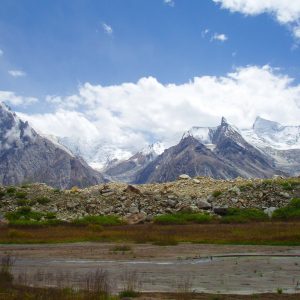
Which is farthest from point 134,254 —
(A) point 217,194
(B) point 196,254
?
(A) point 217,194

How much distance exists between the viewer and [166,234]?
46844mm

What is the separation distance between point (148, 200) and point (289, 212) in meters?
17.5

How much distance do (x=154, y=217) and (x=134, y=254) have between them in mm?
26126

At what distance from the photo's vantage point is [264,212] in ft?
193

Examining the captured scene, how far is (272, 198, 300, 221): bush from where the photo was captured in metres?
57.0

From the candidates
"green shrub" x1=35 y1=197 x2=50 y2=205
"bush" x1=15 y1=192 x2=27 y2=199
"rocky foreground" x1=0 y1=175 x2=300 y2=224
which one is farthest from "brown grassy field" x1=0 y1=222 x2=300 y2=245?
"bush" x1=15 y1=192 x2=27 y2=199

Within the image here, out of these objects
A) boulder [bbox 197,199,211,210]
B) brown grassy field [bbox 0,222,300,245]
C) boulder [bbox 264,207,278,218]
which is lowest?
brown grassy field [bbox 0,222,300,245]

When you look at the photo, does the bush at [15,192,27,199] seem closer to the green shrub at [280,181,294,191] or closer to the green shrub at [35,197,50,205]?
the green shrub at [35,197,50,205]

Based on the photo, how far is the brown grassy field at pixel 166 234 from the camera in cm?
4022

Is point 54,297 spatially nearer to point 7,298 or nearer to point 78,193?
point 7,298

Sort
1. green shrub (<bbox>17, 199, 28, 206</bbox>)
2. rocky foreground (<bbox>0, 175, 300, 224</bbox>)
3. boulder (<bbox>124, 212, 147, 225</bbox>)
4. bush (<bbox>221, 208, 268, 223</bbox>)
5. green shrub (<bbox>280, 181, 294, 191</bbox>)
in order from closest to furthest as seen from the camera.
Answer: bush (<bbox>221, 208, 268, 223</bbox>), boulder (<bbox>124, 212, 147, 225</bbox>), rocky foreground (<bbox>0, 175, 300, 224</bbox>), green shrub (<bbox>280, 181, 294, 191</bbox>), green shrub (<bbox>17, 199, 28, 206</bbox>)

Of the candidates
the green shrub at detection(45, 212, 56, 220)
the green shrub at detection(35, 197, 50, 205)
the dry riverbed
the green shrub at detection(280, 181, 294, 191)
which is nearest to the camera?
the dry riverbed

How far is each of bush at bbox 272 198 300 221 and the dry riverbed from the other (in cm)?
2236

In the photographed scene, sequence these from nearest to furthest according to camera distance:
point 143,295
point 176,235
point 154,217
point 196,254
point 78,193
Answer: point 143,295 → point 196,254 → point 176,235 → point 154,217 → point 78,193
